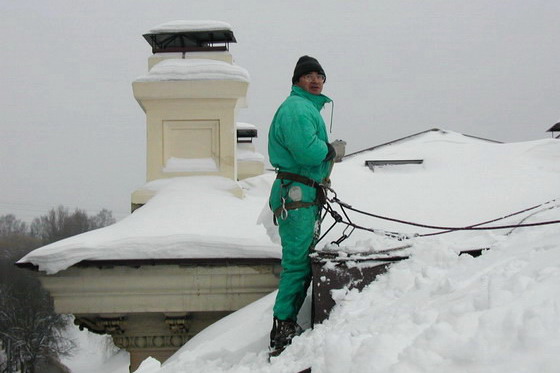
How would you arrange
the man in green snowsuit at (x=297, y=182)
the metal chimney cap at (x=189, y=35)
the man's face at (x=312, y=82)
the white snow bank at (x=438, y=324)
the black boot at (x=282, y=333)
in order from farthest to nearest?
the metal chimney cap at (x=189, y=35) → the man's face at (x=312, y=82) → the man in green snowsuit at (x=297, y=182) → the black boot at (x=282, y=333) → the white snow bank at (x=438, y=324)

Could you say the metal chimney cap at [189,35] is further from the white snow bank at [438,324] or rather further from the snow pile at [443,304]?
the white snow bank at [438,324]

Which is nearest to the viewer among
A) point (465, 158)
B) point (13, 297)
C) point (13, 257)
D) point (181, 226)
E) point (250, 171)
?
point (181, 226)

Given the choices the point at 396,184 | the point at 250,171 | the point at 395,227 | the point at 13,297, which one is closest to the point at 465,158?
the point at 396,184

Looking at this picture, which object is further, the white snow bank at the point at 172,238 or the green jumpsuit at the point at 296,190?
the white snow bank at the point at 172,238

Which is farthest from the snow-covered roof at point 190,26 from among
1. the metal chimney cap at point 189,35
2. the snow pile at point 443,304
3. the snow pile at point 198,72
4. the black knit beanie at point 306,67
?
the black knit beanie at point 306,67

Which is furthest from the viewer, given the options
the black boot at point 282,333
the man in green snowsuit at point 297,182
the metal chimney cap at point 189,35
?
the metal chimney cap at point 189,35

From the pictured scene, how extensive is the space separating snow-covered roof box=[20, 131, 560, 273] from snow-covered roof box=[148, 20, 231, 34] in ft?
7.07

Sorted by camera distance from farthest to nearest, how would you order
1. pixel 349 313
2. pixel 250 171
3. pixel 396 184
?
pixel 250 171 → pixel 396 184 → pixel 349 313

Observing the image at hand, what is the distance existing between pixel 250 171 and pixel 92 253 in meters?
8.98

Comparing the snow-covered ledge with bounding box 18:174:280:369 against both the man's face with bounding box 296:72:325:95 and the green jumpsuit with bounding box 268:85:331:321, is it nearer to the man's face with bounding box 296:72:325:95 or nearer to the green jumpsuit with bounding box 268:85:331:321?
the green jumpsuit with bounding box 268:85:331:321

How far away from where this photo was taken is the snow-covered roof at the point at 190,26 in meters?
7.31

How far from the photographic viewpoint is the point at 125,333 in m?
5.47

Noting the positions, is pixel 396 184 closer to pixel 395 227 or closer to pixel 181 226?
pixel 395 227

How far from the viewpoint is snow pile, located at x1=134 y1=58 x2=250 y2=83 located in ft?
21.3
